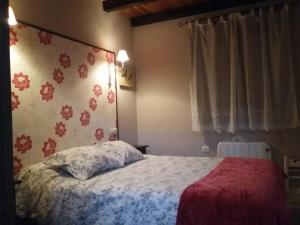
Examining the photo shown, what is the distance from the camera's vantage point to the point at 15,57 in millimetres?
2324

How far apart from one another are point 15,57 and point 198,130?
234 cm

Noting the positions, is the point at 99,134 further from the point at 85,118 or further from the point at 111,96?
the point at 111,96

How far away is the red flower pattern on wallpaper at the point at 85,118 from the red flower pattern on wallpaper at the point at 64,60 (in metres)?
0.54

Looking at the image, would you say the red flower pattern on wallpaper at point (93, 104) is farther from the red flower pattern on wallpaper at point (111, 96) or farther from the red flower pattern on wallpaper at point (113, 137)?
the red flower pattern on wallpaper at point (113, 137)

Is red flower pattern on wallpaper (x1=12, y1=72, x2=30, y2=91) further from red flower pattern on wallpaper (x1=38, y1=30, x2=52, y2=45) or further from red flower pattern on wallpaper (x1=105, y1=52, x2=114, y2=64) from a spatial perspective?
red flower pattern on wallpaper (x1=105, y1=52, x2=114, y2=64)

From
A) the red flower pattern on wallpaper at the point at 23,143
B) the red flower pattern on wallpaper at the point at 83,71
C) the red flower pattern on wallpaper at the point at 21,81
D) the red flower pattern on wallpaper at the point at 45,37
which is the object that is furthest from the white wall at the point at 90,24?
the red flower pattern on wallpaper at the point at 23,143

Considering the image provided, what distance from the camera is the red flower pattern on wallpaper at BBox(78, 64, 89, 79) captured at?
3053 millimetres

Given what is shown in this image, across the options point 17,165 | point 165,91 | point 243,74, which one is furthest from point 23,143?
point 243,74

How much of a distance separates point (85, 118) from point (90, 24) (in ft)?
3.63

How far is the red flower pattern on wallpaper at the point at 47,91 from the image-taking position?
259cm

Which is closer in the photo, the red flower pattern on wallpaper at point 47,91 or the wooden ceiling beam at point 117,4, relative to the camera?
the red flower pattern on wallpaper at point 47,91

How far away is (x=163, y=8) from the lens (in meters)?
3.95

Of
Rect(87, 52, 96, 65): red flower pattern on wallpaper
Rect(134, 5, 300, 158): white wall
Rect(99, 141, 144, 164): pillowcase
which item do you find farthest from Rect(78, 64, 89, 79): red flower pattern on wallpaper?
Rect(134, 5, 300, 158): white wall

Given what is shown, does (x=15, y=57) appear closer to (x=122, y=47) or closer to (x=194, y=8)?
(x=122, y=47)
